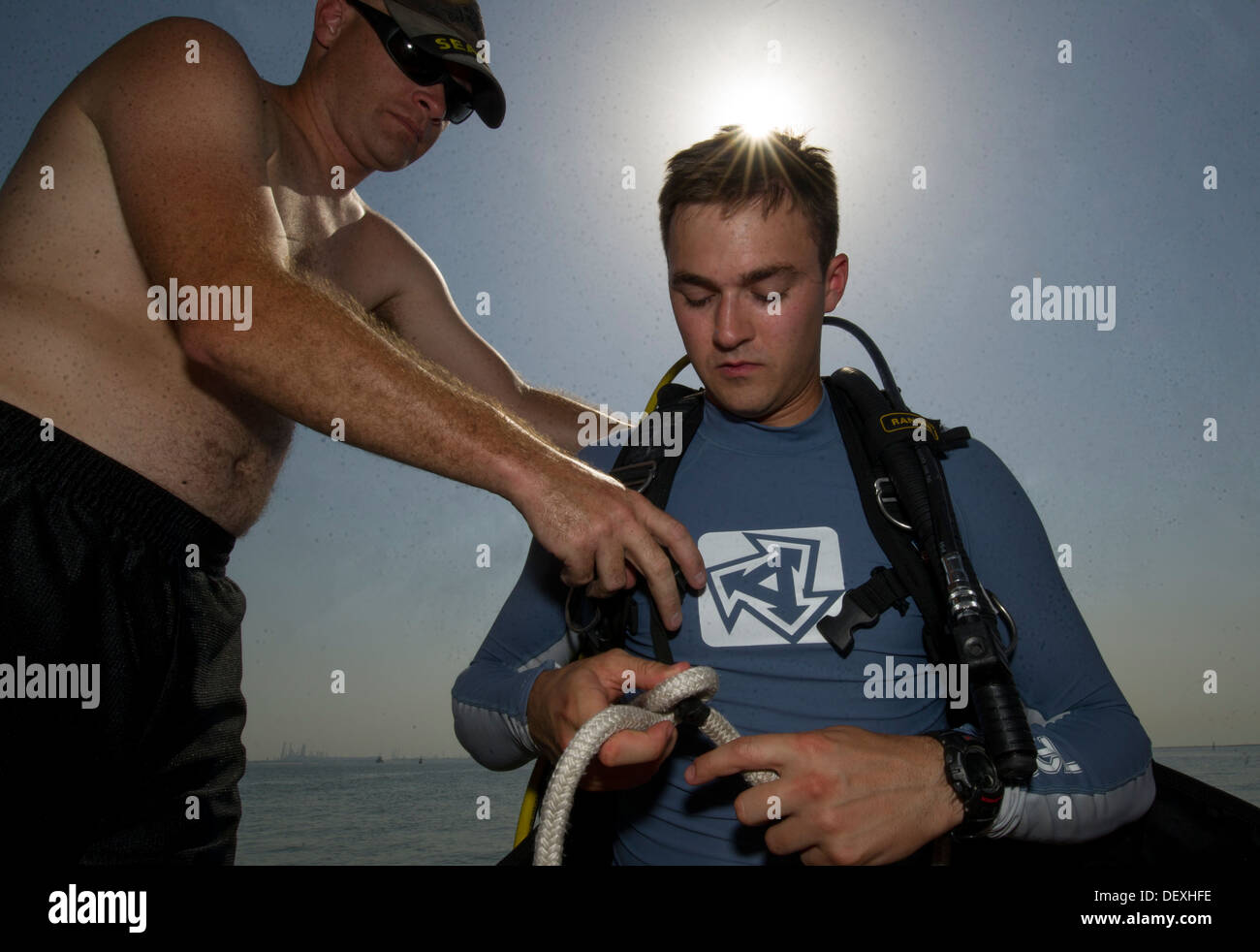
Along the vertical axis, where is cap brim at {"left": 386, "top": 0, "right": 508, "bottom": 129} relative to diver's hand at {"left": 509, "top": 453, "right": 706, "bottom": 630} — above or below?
above

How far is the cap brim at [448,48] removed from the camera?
217 centimetres

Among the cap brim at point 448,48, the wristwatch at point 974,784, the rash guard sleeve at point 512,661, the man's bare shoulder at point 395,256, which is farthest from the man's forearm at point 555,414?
the wristwatch at point 974,784

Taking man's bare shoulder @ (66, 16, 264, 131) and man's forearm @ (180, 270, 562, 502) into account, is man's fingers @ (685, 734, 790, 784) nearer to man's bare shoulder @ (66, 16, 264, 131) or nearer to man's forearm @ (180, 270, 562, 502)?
man's forearm @ (180, 270, 562, 502)

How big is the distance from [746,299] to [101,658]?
1.52 metres

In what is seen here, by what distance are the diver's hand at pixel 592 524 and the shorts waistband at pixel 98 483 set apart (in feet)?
3.14

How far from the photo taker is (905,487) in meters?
1.49

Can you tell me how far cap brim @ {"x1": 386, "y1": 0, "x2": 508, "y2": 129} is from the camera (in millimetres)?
2166

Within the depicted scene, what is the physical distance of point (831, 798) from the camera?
1.16m

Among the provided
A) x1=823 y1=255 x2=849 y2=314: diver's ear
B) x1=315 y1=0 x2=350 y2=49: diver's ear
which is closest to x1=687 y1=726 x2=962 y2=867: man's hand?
x1=823 y1=255 x2=849 y2=314: diver's ear

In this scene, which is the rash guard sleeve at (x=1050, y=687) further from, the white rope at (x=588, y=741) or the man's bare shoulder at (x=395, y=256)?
the man's bare shoulder at (x=395, y=256)

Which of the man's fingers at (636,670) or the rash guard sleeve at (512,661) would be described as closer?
the man's fingers at (636,670)

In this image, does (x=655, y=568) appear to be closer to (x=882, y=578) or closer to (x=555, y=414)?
(x=882, y=578)

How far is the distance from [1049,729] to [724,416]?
927mm
